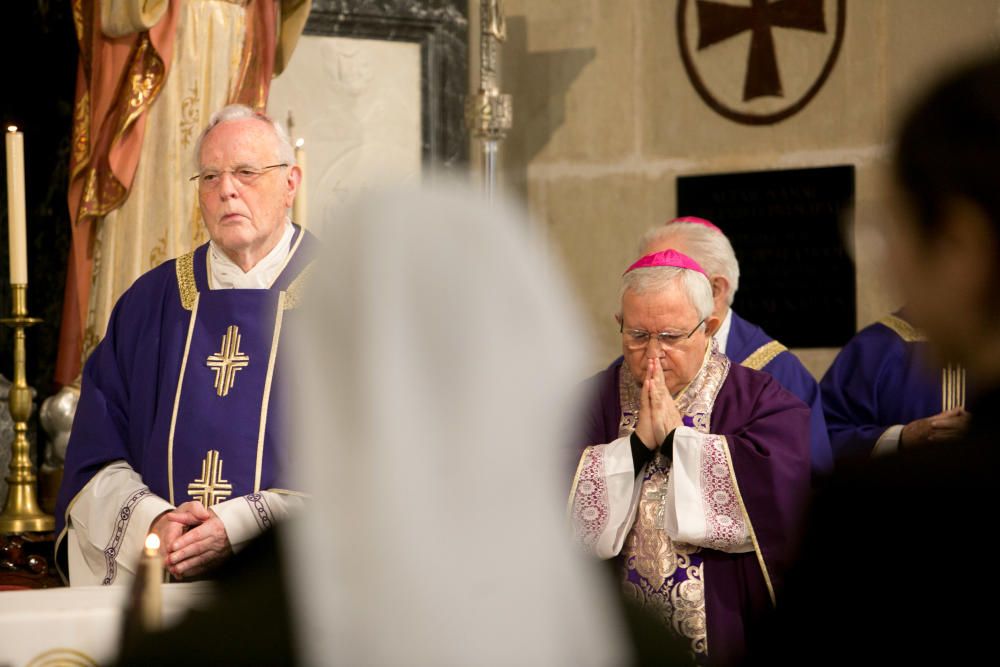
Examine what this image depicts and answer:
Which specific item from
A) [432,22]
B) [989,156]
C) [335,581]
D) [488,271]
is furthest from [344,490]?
[432,22]

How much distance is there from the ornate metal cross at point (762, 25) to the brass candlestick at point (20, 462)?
13.6ft

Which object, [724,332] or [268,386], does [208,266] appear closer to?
[268,386]

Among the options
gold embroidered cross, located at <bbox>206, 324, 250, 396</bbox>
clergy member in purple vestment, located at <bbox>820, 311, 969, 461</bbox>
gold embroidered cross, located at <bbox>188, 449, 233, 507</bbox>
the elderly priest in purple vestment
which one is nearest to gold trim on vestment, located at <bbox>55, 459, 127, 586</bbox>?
the elderly priest in purple vestment

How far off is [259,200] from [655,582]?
67.9 inches

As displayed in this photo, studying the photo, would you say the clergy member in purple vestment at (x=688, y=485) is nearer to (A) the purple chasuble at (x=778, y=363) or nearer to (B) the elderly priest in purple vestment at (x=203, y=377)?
(A) the purple chasuble at (x=778, y=363)

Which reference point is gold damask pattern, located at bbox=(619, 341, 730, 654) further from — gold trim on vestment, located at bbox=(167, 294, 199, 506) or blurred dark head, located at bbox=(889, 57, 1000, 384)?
blurred dark head, located at bbox=(889, 57, 1000, 384)

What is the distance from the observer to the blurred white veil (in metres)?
1.13

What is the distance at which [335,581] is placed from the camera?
1.15 meters

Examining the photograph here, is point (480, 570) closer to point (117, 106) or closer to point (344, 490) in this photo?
point (344, 490)

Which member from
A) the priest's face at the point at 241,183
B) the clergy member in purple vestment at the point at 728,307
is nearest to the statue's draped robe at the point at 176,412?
the priest's face at the point at 241,183

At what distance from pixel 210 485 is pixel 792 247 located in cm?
394

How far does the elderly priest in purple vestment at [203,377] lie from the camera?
4.13 m

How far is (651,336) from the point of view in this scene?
4020 mm

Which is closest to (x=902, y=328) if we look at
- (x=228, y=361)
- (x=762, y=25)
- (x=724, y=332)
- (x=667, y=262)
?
(x=724, y=332)
